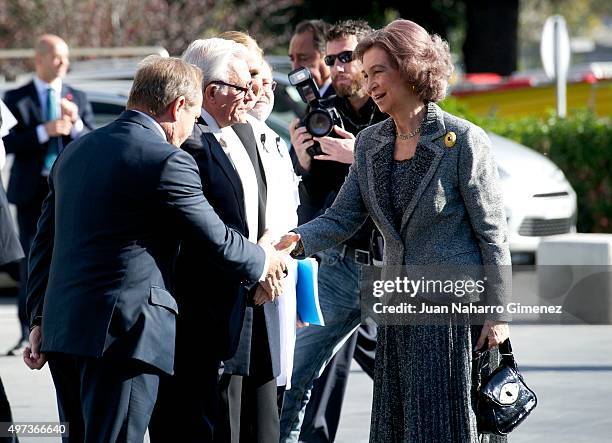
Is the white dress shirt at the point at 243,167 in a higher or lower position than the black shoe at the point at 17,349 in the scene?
higher

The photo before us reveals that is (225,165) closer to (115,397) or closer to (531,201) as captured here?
(115,397)

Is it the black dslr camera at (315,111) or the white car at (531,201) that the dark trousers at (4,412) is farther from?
the white car at (531,201)

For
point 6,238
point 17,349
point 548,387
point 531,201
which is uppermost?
point 6,238

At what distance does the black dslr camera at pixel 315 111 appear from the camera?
19.0 ft

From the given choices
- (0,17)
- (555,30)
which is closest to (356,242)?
(555,30)

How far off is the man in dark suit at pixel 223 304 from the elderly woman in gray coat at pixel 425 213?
1.50 ft

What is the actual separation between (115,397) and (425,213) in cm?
120

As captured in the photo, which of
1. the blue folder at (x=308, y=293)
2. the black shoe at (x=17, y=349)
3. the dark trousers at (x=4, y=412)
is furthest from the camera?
the black shoe at (x=17, y=349)

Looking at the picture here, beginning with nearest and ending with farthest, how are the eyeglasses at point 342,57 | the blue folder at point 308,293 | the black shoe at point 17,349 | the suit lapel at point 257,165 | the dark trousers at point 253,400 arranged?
the dark trousers at point 253,400
the suit lapel at point 257,165
the blue folder at point 308,293
the eyeglasses at point 342,57
the black shoe at point 17,349

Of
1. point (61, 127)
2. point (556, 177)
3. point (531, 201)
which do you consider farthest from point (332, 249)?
point (556, 177)

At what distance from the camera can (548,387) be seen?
7637mm

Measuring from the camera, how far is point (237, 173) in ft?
15.6

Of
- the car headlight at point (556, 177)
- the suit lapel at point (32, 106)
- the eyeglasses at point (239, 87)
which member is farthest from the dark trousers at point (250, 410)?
the car headlight at point (556, 177)

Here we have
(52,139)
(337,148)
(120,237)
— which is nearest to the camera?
(120,237)
